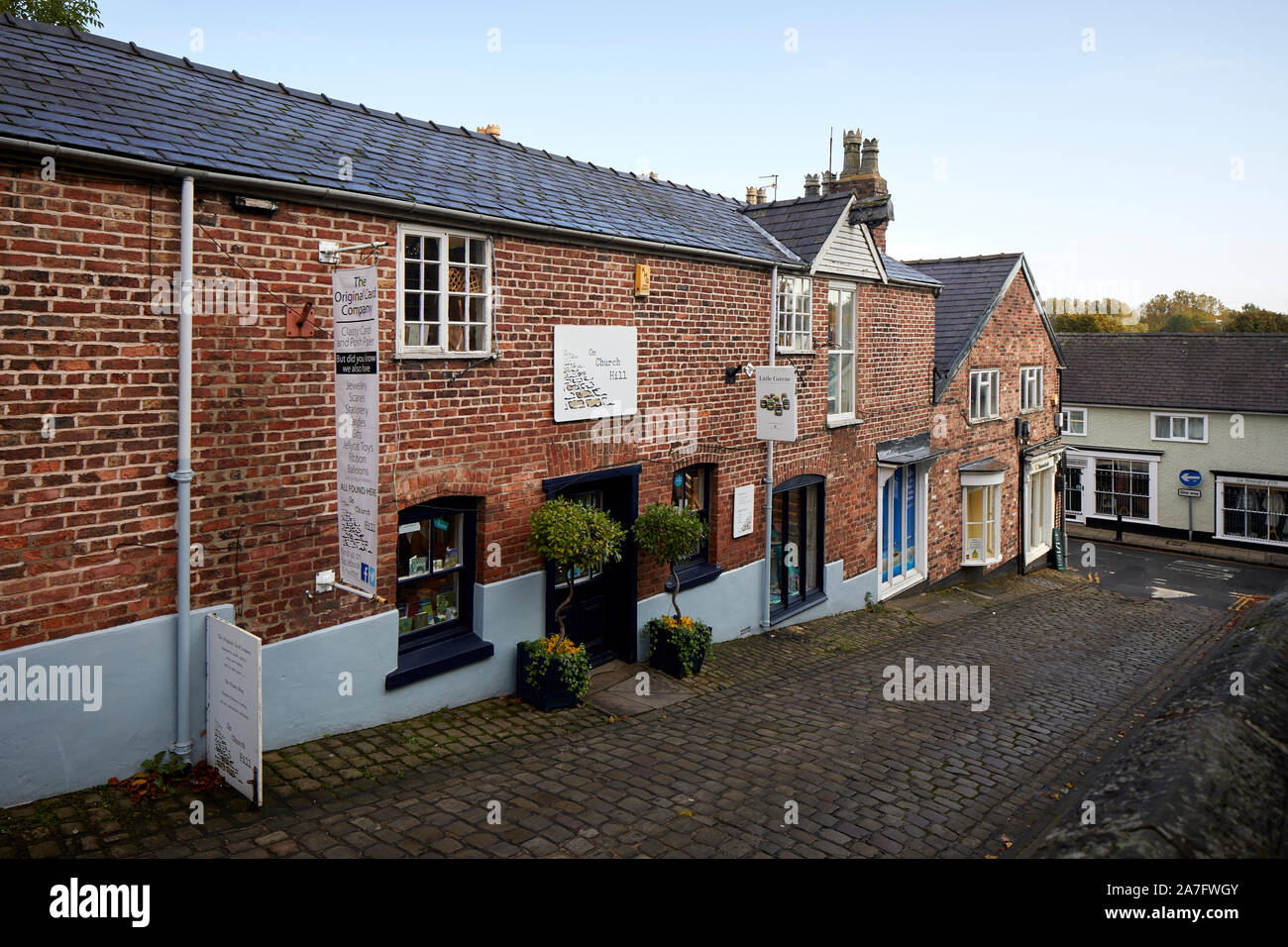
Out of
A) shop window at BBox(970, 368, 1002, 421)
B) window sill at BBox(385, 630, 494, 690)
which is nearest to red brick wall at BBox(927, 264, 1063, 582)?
shop window at BBox(970, 368, 1002, 421)

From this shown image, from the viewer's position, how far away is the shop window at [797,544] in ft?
49.1

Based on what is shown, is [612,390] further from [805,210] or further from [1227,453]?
[1227,453]

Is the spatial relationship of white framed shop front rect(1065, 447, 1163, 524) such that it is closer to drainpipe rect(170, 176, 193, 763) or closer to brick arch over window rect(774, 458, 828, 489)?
brick arch over window rect(774, 458, 828, 489)

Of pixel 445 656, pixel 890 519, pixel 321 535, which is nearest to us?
pixel 321 535

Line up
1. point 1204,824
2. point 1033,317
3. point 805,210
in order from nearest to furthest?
point 1204,824 < point 805,210 < point 1033,317

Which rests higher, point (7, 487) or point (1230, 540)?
point (7, 487)

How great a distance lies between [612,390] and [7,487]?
21.2ft

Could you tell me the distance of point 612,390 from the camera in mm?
11102

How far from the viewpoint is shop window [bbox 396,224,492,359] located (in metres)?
8.73

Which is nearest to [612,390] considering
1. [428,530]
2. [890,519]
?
[428,530]

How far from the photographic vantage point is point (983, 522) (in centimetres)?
2248

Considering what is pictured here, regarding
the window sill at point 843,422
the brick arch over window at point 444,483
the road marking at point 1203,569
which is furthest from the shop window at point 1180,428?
the brick arch over window at point 444,483

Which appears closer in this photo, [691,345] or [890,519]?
[691,345]

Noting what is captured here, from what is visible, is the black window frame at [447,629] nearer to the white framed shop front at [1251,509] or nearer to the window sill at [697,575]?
the window sill at [697,575]
